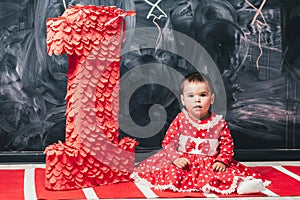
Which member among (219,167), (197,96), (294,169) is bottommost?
(294,169)

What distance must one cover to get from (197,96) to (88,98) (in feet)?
1.90

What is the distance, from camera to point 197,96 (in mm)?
3125

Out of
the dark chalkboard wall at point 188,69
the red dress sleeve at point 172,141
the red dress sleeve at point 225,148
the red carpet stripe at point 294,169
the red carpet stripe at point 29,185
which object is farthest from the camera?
the dark chalkboard wall at point 188,69

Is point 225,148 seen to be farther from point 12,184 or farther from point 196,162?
point 12,184

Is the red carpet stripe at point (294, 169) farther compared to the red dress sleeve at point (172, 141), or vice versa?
the red carpet stripe at point (294, 169)

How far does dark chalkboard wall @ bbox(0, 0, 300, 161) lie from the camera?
12.0ft

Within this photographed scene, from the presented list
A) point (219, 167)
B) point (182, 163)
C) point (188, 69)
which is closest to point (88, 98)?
point (182, 163)

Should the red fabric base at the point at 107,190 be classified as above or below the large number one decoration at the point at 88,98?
below

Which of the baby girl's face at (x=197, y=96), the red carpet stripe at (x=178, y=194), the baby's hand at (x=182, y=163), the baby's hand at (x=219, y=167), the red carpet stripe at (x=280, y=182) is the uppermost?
the baby girl's face at (x=197, y=96)

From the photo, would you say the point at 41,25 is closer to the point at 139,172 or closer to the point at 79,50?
the point at 79,50

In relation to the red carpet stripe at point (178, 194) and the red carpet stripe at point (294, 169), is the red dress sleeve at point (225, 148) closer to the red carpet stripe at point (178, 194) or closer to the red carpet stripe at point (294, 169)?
the red carpet stripe at point (178, 194)

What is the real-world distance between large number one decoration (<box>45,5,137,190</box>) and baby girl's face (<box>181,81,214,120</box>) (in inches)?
15.2

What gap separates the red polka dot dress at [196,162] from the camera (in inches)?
119

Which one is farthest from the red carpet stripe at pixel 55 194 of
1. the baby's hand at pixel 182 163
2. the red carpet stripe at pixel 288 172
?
the red carpet stripe at pixel 288 172
